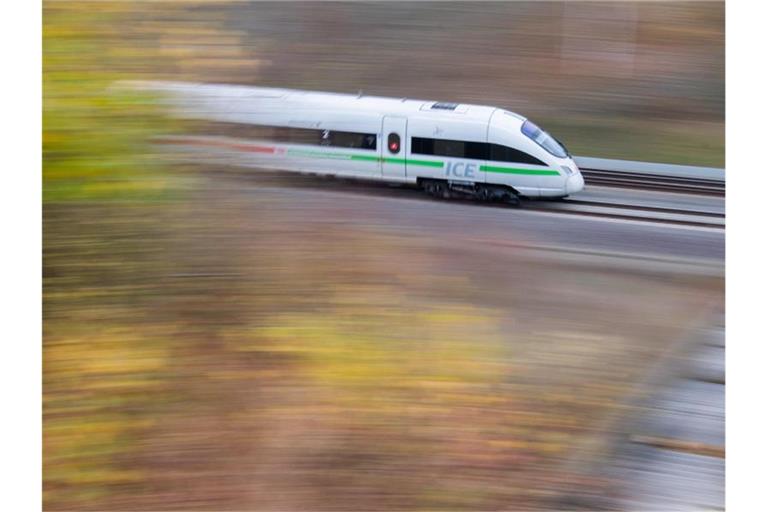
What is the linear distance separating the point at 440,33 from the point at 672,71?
309 cm

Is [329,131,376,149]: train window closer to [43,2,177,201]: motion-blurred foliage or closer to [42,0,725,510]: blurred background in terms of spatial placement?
[42,0,725,510]: blurred background

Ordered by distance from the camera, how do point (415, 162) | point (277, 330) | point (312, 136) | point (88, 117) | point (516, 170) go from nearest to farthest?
point (88, 117)
point (277, 330)
point (516, 170)
point (415, 162)
point (312, 136)

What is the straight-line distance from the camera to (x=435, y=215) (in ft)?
32.5

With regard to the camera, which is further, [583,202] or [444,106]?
[444,106]

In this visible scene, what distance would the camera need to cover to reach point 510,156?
10070mm

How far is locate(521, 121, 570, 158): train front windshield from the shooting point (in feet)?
33.1

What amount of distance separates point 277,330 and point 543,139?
14.4 feet

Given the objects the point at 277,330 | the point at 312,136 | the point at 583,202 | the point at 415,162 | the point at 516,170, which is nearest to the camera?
the point at 277,330

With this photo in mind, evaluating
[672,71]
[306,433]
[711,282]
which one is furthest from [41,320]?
[672,71]

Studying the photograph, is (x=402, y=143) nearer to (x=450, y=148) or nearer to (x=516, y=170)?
(x=450, y=148)

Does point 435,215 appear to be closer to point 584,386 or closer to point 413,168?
point 413,168

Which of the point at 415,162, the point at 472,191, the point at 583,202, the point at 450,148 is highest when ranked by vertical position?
the point at 450,148

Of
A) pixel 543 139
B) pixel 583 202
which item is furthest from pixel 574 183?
pixel 543 139

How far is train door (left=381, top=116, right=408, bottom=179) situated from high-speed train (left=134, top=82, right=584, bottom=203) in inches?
0.5
